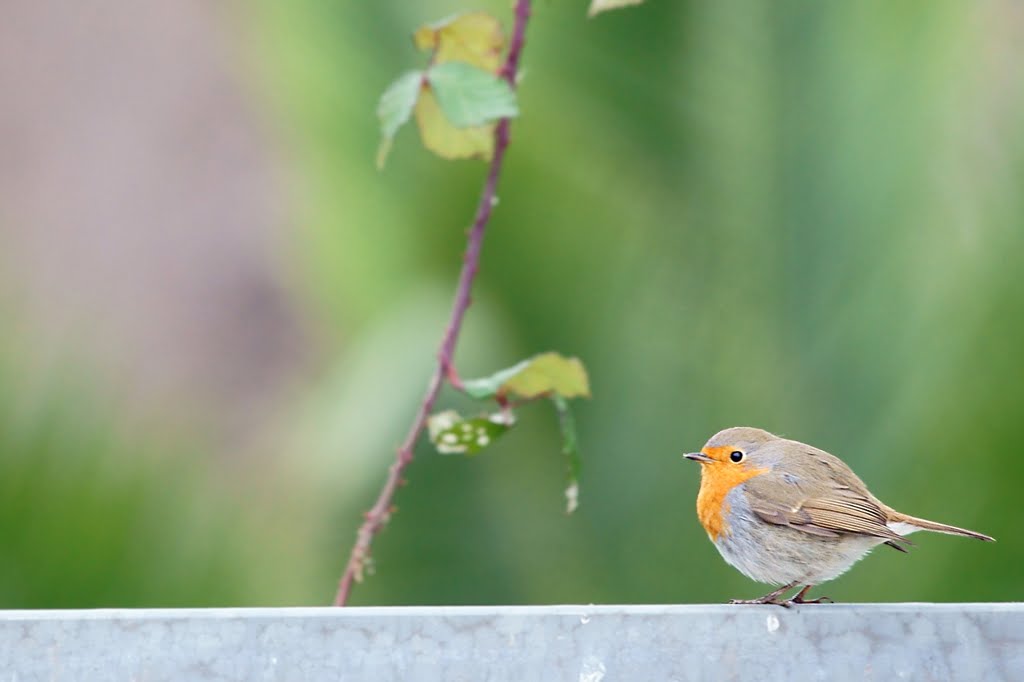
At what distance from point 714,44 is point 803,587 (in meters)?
1.05

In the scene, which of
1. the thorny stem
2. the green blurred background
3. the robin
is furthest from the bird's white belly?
the green blurred background

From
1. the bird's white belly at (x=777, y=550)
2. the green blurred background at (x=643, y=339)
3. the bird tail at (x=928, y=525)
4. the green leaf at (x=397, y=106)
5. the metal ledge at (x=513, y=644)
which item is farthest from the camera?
the green blurred background at (x=643, y=339)

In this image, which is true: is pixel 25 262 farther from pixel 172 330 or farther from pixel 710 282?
→ pixel 172 330

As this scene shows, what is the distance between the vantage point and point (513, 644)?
104 centimetres

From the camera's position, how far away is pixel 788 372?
2.44m

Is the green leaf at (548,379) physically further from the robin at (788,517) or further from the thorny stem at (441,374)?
the robin at (788,517)

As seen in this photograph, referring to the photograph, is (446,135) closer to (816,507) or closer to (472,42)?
(472,42)

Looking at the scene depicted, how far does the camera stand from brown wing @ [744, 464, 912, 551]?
163 cm

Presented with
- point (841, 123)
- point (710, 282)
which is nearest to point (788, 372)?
point (710, 282)

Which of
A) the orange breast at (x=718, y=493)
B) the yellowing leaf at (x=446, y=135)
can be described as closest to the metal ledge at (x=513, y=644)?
the orange breast at (x=718, y=493)

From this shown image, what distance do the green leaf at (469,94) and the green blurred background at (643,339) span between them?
882mm

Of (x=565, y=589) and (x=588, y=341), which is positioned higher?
(x=588, y=341)

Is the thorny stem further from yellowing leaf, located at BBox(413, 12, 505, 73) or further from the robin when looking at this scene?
the robin

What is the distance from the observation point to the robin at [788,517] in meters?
1.66
